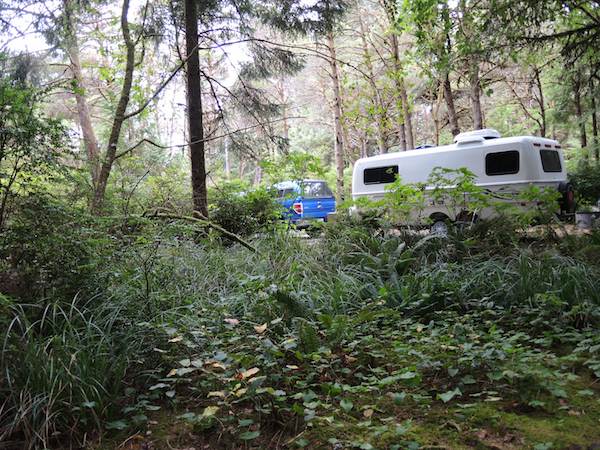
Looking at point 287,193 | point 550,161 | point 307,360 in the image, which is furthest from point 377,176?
point 307,360

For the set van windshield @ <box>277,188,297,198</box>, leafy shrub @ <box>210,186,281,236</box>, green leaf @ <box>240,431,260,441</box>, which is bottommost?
green leaf @ <box>240,431,260,441</box>

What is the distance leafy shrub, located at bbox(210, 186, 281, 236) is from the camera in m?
8.21

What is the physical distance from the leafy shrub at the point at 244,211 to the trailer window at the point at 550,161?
21.0 ft

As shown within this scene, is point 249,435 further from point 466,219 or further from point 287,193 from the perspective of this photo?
point 287,193

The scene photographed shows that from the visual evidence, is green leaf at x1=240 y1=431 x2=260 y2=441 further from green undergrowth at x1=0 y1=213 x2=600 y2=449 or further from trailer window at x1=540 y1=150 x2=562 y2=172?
trailer window at x1=540 y1=150 x2=562 y2=172

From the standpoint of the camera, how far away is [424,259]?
523 cm

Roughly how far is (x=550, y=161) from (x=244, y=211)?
24.1 ft


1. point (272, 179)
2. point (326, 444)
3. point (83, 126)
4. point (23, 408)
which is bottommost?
point (326, 444)

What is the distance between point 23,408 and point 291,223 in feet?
15.6

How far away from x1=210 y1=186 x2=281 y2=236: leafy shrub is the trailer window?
6.41 m

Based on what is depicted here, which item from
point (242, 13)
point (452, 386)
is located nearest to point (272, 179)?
point (242, 13)

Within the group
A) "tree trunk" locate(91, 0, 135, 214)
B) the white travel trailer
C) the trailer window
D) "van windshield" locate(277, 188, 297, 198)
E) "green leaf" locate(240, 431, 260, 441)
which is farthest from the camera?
the trailer window

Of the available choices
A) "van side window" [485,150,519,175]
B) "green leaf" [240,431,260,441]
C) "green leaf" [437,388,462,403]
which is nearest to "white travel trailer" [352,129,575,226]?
"van side window" [485,150,519,175]

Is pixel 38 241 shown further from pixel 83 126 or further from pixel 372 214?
pixel 83 126
